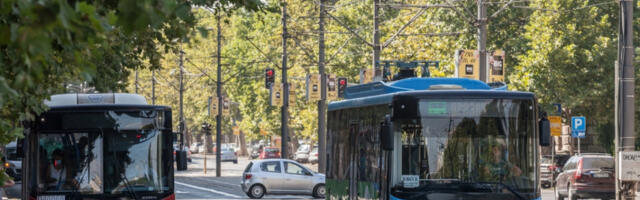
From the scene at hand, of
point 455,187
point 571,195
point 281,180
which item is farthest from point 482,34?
point 455,187

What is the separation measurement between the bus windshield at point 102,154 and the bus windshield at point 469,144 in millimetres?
3919

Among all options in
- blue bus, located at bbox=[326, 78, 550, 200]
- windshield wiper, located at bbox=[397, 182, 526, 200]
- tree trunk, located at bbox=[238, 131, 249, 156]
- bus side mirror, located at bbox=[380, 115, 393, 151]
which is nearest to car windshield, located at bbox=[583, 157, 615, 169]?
blue bus, located at bbox=[326, 78, 550, 200]

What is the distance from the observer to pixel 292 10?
208 ft

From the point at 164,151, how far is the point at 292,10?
47.2m

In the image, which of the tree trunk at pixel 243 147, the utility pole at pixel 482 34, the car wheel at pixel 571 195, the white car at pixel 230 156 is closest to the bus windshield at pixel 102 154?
the utility pole at pixel 482 34

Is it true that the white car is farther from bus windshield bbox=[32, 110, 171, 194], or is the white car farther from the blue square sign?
bus windshield bbox=[32, 110, 171, 194]

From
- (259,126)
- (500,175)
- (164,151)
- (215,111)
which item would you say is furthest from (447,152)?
(259,126)

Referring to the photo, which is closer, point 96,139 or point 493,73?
point 96,139

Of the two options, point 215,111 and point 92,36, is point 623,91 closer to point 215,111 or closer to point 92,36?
point 92,36

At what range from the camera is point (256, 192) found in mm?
36094

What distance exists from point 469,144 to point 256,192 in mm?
22489

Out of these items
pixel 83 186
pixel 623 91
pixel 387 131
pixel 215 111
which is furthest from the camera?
pixel 215 111

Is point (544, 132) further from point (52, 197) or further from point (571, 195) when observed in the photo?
point (571, 195)

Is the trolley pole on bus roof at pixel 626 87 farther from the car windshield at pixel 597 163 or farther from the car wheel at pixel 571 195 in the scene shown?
the car windshield at pixel 597 163
